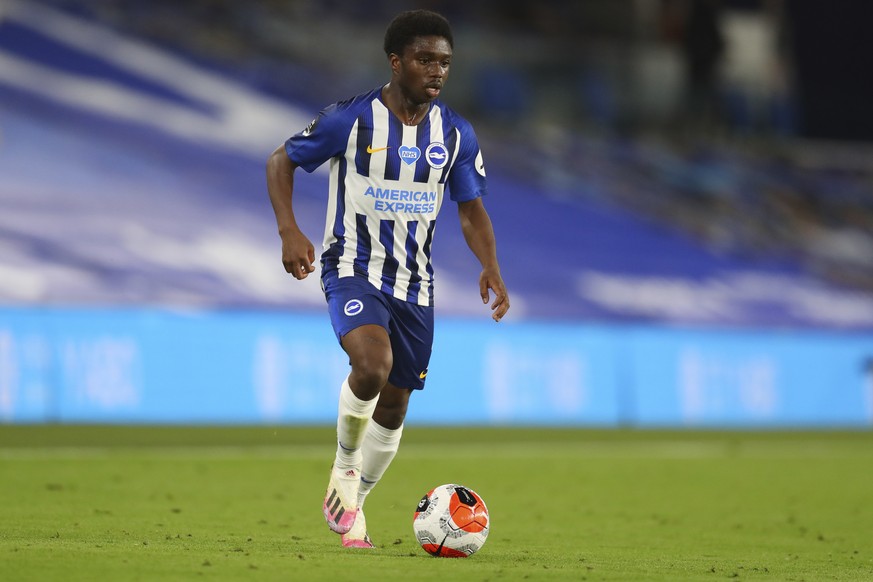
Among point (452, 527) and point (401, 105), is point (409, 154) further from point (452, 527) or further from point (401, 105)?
point (452, 527)

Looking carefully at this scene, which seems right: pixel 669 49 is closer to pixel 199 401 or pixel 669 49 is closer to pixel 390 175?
pixel 199 401

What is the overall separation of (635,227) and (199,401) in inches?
360

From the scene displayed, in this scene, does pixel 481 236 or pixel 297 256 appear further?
pixel 481 236

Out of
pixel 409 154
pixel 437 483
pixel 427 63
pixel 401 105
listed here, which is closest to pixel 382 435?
pixel 409 154

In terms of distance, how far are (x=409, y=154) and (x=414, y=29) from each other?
535mm

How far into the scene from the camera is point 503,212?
20.6 meters

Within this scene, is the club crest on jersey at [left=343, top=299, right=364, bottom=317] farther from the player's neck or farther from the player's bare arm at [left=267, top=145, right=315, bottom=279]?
the player's neck

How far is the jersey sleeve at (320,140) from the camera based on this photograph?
588cm

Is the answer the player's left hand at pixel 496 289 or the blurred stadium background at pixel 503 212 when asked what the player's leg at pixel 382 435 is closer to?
the player's left hand at pixel 496 289

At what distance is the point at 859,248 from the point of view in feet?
74.0

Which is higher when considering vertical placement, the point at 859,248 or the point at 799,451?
the point at 859,248

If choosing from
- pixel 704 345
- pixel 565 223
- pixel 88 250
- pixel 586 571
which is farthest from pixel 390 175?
pixel 565 223

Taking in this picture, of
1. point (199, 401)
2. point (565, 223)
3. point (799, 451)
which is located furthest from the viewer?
point (565, 223)

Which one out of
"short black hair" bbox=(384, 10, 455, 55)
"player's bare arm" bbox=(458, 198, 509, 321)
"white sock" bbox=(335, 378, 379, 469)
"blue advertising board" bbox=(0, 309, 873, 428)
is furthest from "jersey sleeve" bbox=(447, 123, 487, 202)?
"blue advertising board" bbox=(0, 309, 873, 428)
